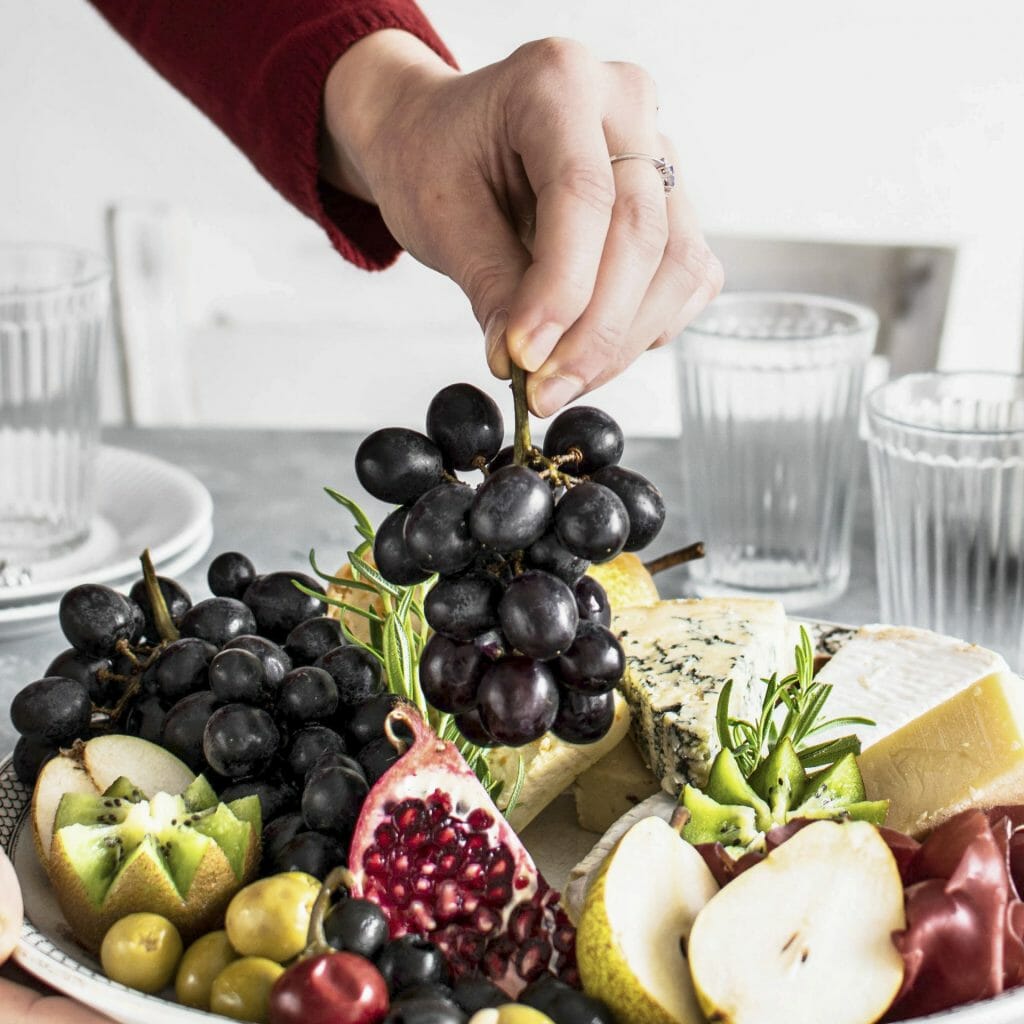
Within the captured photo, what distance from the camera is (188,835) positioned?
526 millimetres

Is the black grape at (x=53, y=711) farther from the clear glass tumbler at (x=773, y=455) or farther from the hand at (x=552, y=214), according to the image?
the clear glass tumbler at (x=773, y=455)

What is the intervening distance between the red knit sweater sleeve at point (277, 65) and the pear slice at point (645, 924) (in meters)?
0.60

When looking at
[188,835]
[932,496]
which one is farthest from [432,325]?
[188,835]

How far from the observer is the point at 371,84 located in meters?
0.85

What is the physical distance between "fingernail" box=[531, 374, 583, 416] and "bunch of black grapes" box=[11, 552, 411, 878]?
15cm

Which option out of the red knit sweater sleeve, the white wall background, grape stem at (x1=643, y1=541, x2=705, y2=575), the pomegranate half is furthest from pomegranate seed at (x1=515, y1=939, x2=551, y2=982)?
the white wall background

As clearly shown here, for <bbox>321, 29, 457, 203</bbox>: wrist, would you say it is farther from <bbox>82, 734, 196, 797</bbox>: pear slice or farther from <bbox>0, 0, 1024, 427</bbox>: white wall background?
<bbox>0, 0, 1024, 427</bbox>: white wall background

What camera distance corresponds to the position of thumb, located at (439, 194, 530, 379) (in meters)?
0.58

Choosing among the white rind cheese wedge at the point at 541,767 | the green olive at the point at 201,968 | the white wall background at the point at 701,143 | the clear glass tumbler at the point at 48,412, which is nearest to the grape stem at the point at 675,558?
the white rind cheese wedge at the point at 541,767

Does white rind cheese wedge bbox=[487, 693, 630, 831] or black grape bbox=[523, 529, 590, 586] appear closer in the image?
black grape bbox=[523, 529, 590, 586]

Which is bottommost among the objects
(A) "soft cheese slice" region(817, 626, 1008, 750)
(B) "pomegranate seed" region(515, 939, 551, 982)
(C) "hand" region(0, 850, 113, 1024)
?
(A) "soft cheese slice" region(817, 626, 1008, 750)

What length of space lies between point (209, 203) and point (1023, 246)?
1.38m

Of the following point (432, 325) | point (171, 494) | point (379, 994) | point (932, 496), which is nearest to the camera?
point (379, 994)

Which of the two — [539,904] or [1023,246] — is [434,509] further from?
[1023,246]
